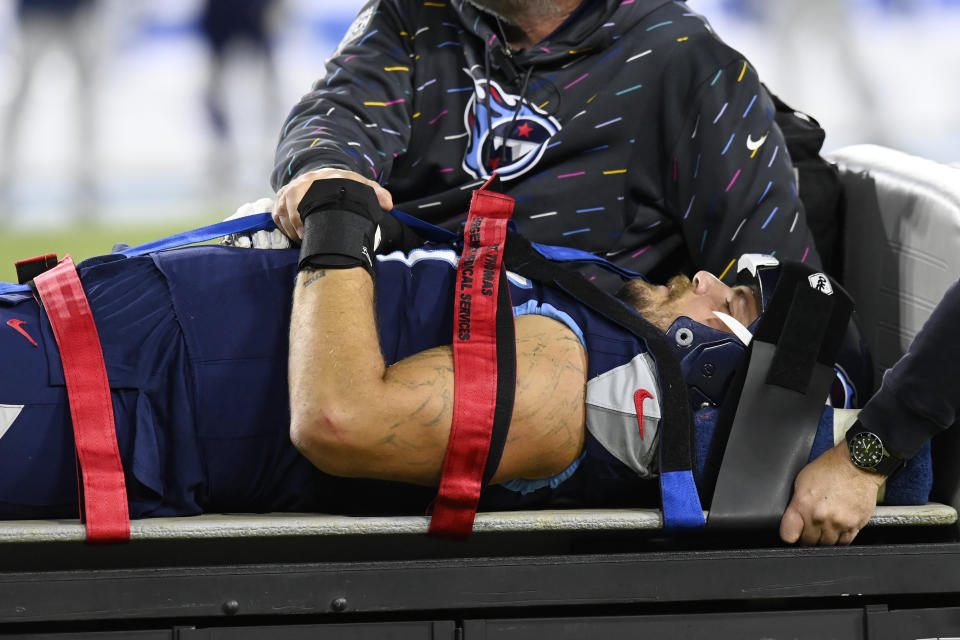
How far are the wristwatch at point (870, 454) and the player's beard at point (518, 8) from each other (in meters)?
0.84

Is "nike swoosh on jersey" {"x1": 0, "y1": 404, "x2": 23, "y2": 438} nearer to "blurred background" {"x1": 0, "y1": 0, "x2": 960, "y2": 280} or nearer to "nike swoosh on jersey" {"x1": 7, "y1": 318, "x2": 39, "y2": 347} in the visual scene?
"nike swoosh on jersey" {"x1": 7, "y1": 318, "x2": 39, "y2": 347}

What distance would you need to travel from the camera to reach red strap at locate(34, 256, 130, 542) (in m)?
1.09

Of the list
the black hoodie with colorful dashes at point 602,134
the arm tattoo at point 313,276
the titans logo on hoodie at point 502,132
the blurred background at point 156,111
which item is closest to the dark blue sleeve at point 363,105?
the black hoodie with colorful dashes at point 602,134

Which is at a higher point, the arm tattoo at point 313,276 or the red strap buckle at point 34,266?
the arm tattoo at point 313,276

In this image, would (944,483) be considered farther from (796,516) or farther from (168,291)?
(168,291)

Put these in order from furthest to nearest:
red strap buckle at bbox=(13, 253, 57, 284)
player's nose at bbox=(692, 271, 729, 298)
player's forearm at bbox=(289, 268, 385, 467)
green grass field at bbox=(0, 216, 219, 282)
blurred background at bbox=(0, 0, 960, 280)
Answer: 1. blurred background at bbox=(0, 0, 960, 280)
2. green grass field at bbox=(0, 216, 219, 282)
3. player's nose at bbox=(692, 271, 729, 298)
4. red strap buckle at bbox=(13, 253, 57, 284)
5. player's forearm at bbox=(289, 268, 385, 467)

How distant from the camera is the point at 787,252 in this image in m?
1.55

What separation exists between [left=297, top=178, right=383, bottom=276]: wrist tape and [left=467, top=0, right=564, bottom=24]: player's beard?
0.52 m

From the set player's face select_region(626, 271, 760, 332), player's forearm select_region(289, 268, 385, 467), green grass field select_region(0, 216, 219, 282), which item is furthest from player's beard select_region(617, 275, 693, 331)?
green grass field select_region(0, 216, 219, 282)

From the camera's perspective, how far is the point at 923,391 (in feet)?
3.78

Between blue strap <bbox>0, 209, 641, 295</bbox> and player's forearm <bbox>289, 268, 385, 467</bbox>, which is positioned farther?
blue strap <bbox>0, 209, 641, 295</bbox>

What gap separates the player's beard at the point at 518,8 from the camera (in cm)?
163

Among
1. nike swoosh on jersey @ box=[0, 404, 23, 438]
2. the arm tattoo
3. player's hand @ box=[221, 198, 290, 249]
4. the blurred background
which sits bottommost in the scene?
the blurred background

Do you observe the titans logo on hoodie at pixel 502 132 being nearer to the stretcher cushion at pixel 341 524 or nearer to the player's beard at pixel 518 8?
the player's beard at pixel 518 8
